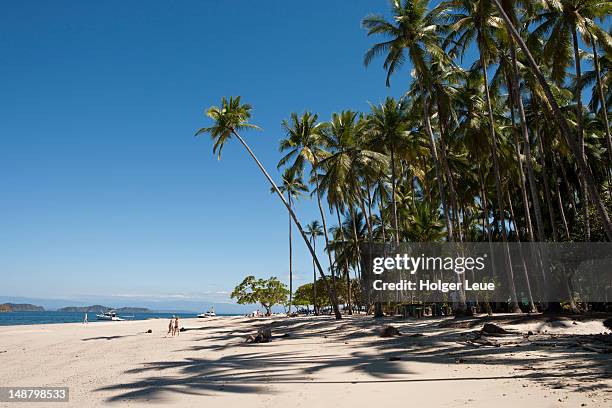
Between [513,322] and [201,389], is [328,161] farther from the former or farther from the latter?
[201,389]

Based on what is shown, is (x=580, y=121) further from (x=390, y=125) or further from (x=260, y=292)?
(x=260, y=292)

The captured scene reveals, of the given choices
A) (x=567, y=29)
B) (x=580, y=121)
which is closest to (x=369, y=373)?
(x=580, y=121)

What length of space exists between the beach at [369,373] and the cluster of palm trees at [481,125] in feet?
19.6

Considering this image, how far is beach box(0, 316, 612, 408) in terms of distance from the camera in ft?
25.0

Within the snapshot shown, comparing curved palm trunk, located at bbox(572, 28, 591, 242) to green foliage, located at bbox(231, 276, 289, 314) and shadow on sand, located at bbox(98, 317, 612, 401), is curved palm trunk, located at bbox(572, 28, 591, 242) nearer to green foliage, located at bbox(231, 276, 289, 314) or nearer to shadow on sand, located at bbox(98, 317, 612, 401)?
shadow on sand, located at bbox(98, 317, 612, 401)

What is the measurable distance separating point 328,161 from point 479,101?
11114 mm

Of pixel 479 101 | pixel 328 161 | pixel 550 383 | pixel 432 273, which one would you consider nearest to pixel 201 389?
pixel 550 383

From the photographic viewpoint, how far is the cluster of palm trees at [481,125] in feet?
68.3

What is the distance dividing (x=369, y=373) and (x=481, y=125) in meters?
22.0

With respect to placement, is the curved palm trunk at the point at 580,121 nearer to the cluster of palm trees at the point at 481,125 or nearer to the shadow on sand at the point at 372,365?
the cluster of palm trees at the point at 481,125

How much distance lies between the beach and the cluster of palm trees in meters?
5.98

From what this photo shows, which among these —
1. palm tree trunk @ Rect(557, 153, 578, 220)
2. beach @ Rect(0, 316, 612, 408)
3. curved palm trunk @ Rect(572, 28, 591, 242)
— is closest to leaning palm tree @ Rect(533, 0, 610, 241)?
curved palm trunk @ Rect(572, 28, 591, 242)

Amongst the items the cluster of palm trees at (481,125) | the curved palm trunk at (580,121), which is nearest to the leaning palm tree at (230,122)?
the cluster of palm trees at (481,125)

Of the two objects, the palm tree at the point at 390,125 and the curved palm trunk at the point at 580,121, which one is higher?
the palm tree at the point at 390,125
